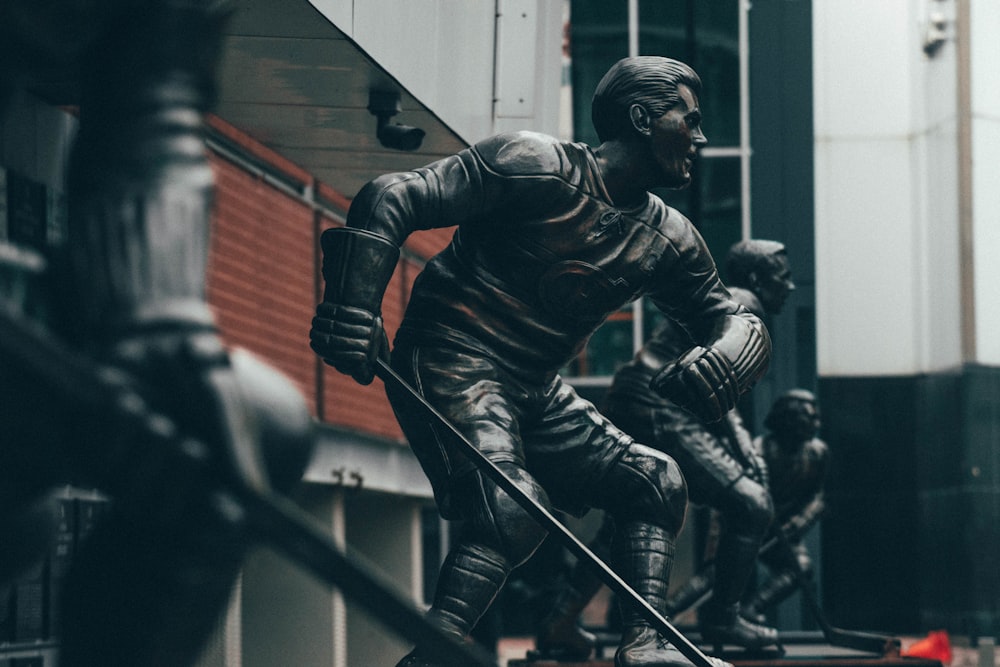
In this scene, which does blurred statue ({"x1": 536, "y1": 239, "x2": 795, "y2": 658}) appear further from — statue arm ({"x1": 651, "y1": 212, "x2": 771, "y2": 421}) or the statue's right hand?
the statue's right hand

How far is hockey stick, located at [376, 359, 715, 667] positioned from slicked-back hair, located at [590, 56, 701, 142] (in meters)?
0.95

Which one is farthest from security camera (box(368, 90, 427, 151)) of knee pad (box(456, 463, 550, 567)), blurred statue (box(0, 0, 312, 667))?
blurred statue (box(0, 0, 312, 667))

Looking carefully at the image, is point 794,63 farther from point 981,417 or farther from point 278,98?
point 278,98

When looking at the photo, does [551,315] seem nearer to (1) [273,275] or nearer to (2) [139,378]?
(2) [139,378]

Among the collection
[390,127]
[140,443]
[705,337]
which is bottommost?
[140,443]

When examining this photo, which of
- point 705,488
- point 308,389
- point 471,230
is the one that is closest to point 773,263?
point 705,488

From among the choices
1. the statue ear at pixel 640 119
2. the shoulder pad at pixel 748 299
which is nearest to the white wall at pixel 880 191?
the shoulder pad at pixel 748 299

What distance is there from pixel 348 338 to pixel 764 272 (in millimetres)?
4432

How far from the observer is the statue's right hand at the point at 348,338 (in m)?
3.97

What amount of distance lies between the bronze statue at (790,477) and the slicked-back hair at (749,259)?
192cm

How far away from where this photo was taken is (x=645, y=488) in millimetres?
4684

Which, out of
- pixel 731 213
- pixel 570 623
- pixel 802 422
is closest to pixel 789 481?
pixel 802 422

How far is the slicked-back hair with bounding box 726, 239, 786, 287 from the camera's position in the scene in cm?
812

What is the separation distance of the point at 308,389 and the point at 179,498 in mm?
10358
